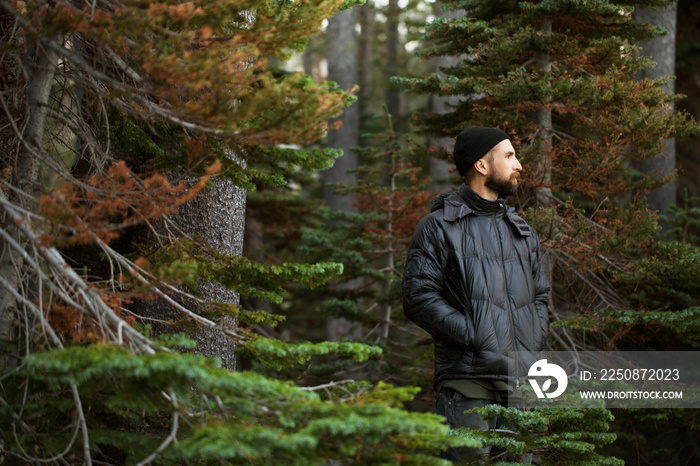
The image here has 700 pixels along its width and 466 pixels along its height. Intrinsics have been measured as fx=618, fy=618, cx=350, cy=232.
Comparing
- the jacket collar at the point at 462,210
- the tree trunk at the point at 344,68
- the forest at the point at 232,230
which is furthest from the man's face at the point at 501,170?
the tree trunk at the point at 344,68

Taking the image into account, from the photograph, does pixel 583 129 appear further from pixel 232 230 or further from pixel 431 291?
pixel 232 230

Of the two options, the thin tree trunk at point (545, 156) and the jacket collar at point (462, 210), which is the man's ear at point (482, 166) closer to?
the jacket collar at point (462, 210)

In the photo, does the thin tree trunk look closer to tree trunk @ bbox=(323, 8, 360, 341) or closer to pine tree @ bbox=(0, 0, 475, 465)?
pine tree @ bbox=(0, 0, 475, 465)

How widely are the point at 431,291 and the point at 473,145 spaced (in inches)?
42.0

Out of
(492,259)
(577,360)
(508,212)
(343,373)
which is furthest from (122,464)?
(343,373)

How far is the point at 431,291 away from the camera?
397cm

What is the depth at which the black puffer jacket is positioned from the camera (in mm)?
3799

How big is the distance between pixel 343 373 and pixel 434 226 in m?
5.35

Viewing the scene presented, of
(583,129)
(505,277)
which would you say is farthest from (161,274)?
→ (583,129)

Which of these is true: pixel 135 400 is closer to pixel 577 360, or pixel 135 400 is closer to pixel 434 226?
pixel 434 226

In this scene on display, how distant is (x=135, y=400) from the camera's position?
279cm

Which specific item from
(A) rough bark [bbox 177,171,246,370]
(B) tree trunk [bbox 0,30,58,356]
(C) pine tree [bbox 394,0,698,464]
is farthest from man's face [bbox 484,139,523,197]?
(B) tree trunk [bbox 0,30,58,356]

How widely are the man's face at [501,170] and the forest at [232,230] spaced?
3.67 feet

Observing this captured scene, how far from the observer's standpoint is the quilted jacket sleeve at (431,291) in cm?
380
